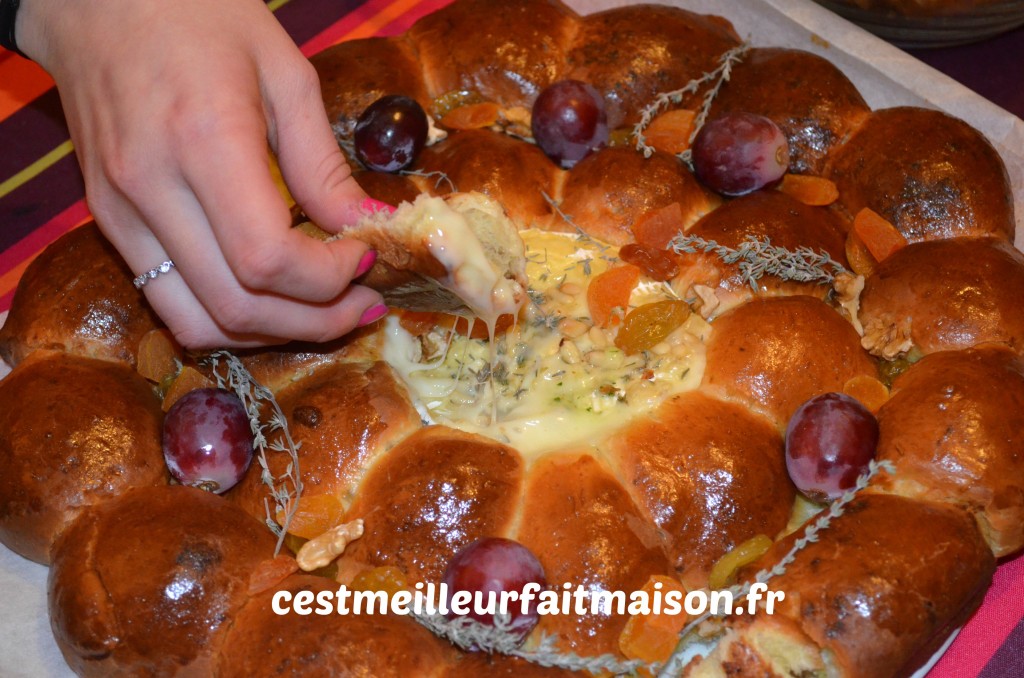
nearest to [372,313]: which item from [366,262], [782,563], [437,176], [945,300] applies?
[366,262]

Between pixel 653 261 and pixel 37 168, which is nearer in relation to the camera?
pixel 653 261

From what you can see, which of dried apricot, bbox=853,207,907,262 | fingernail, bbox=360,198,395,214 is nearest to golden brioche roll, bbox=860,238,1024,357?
dried apricot, bbox=853,207,907,262

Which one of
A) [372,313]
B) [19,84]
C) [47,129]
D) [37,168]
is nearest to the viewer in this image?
[372,313]

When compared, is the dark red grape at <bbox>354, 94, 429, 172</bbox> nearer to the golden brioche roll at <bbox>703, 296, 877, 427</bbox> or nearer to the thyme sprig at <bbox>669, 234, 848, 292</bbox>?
the thyme sprig at <bbox>669, 234, 848, 292</bbox>

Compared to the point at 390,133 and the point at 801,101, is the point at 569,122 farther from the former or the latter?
the point at 801,101

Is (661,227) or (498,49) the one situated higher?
(498,49)

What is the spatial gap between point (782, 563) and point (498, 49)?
2.17 m

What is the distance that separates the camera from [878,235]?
3.23 meters

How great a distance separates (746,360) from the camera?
290 centimetres

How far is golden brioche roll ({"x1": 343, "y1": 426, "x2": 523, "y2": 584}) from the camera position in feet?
8.67

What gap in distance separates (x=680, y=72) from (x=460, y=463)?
1806mm

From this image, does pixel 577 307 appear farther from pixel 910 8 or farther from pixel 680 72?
pixel 910 8

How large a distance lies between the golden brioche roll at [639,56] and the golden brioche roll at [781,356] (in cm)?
105

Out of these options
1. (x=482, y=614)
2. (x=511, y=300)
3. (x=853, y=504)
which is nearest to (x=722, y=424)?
(x=853, y=504)
